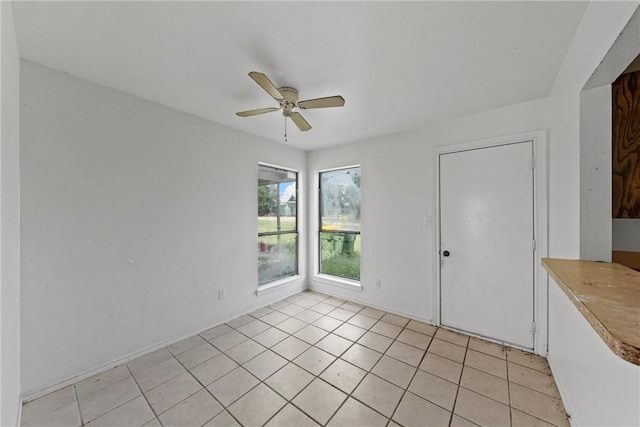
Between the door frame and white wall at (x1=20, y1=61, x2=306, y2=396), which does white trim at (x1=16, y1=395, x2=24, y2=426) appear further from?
the door frame

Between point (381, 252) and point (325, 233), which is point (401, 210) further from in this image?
point (325, 233)

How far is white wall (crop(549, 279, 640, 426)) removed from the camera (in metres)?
0.95

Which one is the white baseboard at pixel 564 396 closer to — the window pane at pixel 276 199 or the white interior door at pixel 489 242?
the white interior door at pixel 489 242

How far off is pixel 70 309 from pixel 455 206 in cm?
374

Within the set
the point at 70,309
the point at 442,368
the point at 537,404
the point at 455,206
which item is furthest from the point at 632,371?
the point at 70,309

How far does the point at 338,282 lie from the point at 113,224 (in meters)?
2.90

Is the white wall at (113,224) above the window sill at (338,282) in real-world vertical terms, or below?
above

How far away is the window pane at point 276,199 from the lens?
3.48 m

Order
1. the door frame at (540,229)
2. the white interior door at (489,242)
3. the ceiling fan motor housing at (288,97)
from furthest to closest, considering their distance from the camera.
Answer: the white interior door at (489,242)
the door frame at (540,229)
the ceiling fan motor housing at (288,97)

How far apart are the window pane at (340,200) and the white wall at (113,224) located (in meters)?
1.61

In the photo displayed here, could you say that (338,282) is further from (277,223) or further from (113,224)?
(113,224)

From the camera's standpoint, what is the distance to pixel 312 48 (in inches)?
61.1

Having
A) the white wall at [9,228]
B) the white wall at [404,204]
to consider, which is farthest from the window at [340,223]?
the white wall at [9,228]

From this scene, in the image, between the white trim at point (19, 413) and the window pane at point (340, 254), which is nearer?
the white trim at point (19, 413)
